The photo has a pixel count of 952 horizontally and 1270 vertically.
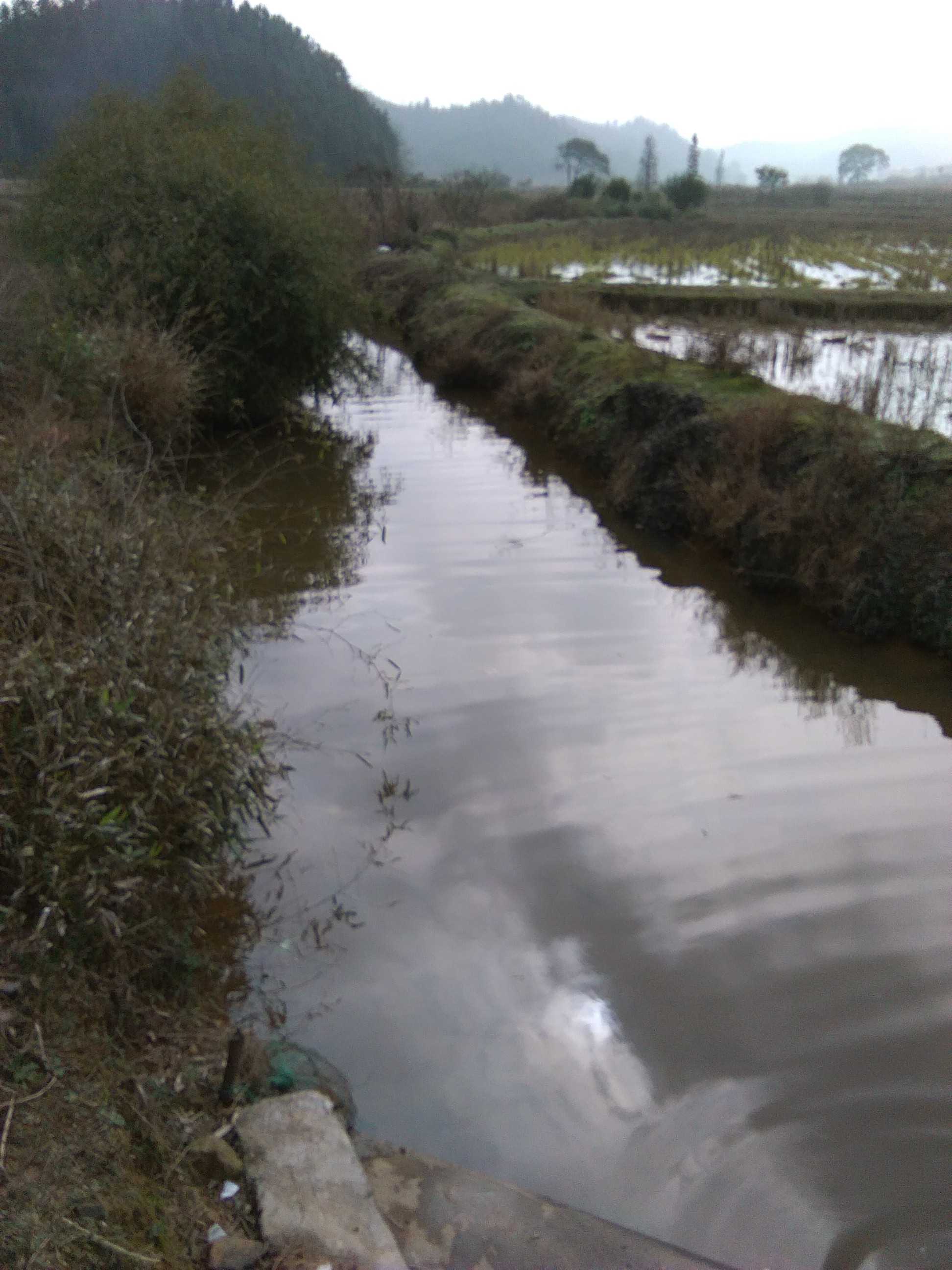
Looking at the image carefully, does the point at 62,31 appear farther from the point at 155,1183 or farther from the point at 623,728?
the point at 155,1183

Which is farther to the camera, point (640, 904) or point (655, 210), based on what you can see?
point (655, 210)

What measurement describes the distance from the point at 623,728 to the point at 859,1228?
11.9 feet

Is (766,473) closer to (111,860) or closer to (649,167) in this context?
(111,860)

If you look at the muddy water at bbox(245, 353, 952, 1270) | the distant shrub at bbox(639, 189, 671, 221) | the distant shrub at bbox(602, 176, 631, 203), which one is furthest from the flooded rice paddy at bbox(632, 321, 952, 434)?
the distant shrub at bbox(602, 176, 631, 203)

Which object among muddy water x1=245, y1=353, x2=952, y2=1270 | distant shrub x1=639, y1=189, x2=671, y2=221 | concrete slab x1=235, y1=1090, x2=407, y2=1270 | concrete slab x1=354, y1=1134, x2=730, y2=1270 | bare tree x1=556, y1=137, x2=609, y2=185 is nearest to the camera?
concrete slab x1=235, y1=1090, x2=407, y2=1270

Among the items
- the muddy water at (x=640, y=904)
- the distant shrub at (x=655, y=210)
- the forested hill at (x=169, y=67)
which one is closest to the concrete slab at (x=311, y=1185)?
the muddy water at (x=640, y=904)

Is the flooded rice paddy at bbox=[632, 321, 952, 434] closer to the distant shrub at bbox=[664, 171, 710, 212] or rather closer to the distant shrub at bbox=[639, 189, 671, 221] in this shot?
the distant shrub at bbox=[639, 189, 671, 221]

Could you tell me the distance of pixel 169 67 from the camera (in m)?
18.6

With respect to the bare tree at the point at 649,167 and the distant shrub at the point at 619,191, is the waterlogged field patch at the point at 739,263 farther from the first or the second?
the bare tree at the point at 649,167

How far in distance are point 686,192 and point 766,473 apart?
5026 centimetres

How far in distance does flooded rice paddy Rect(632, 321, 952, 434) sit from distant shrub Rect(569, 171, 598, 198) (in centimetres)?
4271

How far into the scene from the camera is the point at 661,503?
11148 mm

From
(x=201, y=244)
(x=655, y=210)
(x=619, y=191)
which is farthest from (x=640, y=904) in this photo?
(x=619, y=191)

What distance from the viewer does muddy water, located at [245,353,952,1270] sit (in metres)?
3.86
